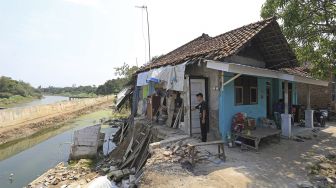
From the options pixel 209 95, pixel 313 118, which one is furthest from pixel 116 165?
pixel 313 118

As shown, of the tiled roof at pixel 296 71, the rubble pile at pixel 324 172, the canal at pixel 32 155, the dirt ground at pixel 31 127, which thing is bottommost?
the canal at pixel 32 155

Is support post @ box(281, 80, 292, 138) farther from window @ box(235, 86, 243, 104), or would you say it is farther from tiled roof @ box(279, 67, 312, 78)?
tiled roof @ box(279, 67, 312, 78)

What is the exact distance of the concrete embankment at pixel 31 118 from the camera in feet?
71.7

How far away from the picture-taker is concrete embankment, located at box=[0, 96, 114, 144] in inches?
861

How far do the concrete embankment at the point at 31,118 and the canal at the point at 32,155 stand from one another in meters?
0.94

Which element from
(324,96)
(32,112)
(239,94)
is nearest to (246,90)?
(239,94)

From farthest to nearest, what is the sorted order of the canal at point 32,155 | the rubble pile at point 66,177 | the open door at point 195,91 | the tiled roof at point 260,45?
the canal at point 32,155
the open door at point 195,91
the tiled roof at point 260,45
the rubble pile at point 66,177

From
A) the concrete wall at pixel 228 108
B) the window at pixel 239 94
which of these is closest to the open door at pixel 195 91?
the concrete wall at pixel 228 108

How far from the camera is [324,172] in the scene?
7.69 meters

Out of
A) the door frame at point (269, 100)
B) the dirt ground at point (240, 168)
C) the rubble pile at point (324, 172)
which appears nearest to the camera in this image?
the dirt ground at point (240, 168)

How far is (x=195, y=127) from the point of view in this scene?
1131cm

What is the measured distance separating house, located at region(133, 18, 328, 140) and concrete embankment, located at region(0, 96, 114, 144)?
14.0 m

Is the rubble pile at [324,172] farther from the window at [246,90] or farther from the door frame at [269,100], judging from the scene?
the door frame at [269,100]

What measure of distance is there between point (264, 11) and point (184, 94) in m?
5.50
